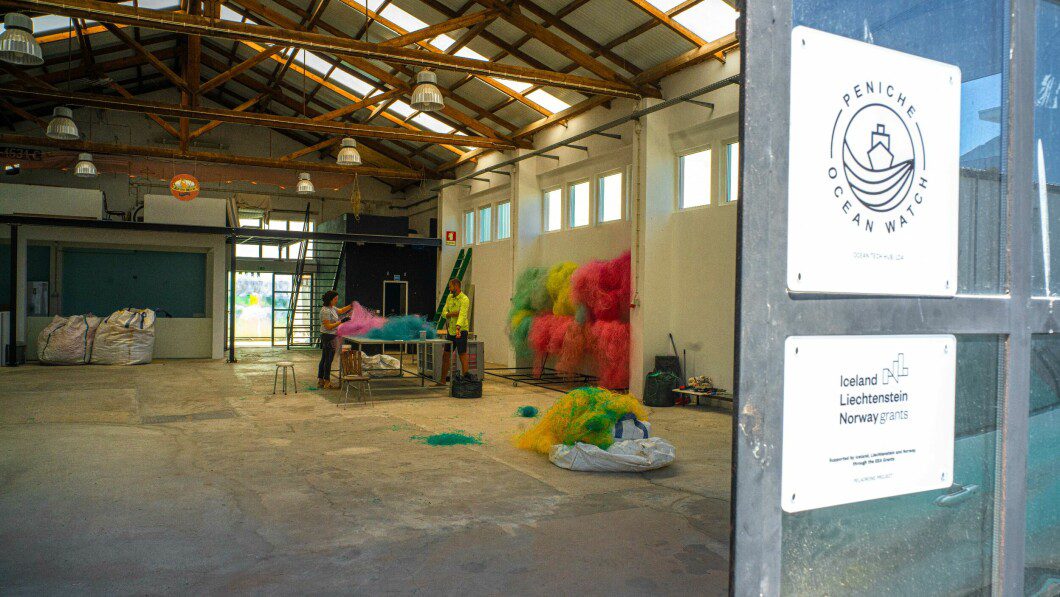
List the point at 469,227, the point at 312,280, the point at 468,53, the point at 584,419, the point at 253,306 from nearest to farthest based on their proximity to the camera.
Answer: the point at 584,419 < the point at 468,53 < the point at 469,227 < the point at 312,280 < the point at 253,306

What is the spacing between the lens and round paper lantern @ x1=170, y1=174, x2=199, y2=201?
14547mm

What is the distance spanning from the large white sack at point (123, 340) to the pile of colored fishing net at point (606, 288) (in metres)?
9.26

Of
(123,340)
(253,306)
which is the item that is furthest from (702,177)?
(253,306)

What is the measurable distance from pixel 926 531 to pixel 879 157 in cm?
76

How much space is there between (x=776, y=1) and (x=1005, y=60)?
0.72 m

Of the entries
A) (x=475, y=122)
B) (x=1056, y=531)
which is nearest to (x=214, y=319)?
(x=475, y=122)

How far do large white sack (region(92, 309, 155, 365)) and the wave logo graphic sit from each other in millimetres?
Result: 15822

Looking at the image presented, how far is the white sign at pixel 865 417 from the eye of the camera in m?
1.19

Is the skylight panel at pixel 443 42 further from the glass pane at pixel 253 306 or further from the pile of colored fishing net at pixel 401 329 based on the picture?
the glass pane at pixel 253 306

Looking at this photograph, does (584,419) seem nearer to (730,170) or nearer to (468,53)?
(730,170)

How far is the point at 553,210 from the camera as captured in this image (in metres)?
14.6

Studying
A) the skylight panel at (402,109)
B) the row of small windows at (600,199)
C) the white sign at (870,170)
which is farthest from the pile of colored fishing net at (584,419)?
the skylight panel at (402,109)

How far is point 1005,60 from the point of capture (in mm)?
1530

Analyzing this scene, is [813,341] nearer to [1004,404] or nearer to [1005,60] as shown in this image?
[1004,404]
